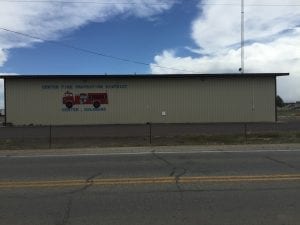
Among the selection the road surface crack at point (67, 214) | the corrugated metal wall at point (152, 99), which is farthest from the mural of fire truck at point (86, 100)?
the road surface crack at point (67, 214)

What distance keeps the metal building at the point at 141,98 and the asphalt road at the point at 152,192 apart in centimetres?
2817

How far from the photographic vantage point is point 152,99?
4228 cm

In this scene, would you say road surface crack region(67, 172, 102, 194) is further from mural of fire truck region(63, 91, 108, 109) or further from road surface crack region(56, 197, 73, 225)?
mural of fire truck region(63, 91, 108, 109)

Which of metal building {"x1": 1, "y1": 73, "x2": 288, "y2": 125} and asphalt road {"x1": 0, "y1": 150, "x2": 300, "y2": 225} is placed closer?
asphalt road {"x1": 0, "y1": 150, "x2": 300, "y2": 225}

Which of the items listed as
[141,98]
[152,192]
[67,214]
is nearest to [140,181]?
[152,192]

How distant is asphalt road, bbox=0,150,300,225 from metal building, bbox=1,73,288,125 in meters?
28.2

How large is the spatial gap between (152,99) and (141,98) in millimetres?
952

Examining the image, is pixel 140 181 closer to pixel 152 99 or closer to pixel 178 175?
pixel 178 175

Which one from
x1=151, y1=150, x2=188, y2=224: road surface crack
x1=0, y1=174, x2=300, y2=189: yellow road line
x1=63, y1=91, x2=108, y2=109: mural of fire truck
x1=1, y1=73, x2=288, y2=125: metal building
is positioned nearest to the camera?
x1=151, y1=150, x2=188, y2=224: road surface crack

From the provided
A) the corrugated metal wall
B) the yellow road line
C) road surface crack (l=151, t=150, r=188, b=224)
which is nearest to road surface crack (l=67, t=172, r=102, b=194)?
the yellow road line

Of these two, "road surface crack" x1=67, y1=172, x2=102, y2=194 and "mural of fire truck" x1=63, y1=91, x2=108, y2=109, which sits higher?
"mural of fire truck" x1=63, y1=91, x2=108, y2=109

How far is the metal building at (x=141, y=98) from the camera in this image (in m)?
42.0

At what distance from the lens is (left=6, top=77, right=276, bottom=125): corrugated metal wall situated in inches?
1652

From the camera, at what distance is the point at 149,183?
9734 mm
